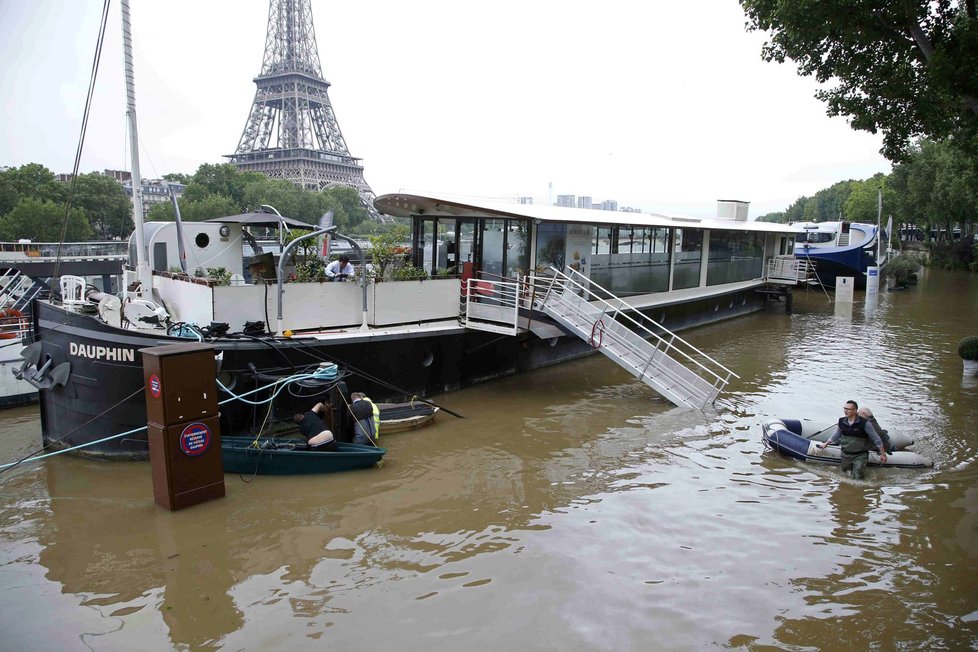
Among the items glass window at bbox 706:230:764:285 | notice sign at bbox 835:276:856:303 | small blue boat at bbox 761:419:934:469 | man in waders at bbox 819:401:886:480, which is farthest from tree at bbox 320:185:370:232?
man in waders at bbox 819:401:886:480

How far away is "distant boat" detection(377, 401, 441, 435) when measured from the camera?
39.8ft

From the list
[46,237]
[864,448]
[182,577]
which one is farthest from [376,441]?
[46,237]

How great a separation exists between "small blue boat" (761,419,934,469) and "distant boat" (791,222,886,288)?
29.2m

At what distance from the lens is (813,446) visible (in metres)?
10.9

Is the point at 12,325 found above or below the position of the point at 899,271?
below

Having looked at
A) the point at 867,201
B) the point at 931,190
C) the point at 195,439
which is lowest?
the point at 195,439

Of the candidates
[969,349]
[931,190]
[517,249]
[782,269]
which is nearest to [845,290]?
[782,269]

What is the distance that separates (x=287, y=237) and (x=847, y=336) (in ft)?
64.7

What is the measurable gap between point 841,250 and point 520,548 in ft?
124

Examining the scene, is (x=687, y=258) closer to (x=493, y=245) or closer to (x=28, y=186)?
Answer: (x=493, y=245)

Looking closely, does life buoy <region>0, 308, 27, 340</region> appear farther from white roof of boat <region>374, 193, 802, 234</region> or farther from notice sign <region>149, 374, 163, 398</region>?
notice sign <region>149, 374, 163, 398</region>

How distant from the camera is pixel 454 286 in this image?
14.7 meters

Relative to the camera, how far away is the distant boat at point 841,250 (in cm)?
3894

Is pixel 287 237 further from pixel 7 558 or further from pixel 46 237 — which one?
pixel 46 237
